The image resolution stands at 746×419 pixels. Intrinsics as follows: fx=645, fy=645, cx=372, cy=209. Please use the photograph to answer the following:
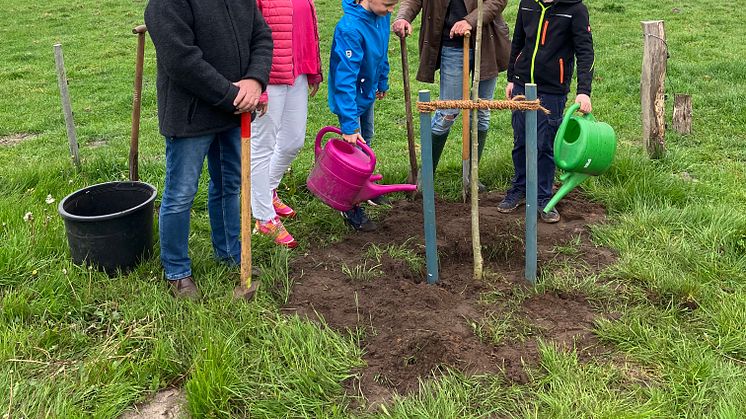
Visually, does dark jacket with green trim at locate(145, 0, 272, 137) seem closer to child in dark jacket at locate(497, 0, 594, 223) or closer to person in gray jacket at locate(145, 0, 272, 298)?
person in gray jacket at locate(145, 0, 272, 298)

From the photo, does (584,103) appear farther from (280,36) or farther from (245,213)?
(245,213)

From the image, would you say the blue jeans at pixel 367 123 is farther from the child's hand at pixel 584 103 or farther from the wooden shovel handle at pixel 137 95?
the wooden shovel handle at pixel 137 95

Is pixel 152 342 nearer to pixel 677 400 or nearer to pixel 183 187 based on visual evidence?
pixel 183 187

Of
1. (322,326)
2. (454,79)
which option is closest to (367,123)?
(454,79)

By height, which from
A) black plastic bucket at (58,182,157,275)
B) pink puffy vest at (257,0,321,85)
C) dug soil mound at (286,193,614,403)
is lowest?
dug soil mound at (286,193,614,403)

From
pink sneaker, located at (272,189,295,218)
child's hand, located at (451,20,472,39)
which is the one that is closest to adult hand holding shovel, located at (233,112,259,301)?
pink sneaker, located at (272,189,295,218)

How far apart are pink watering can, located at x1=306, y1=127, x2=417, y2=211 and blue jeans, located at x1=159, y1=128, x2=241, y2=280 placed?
571 millimetres

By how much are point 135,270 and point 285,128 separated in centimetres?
136

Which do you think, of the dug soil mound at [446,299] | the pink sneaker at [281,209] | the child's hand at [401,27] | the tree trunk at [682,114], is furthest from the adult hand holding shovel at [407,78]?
the tree trunk at [682,114]

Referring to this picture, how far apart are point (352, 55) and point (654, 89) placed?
3092 millimetres

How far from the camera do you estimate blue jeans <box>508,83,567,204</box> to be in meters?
4.59

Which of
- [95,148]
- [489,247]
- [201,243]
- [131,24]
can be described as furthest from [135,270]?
[131,24]

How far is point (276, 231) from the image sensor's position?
427cm

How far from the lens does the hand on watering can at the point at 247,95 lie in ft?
11.3
